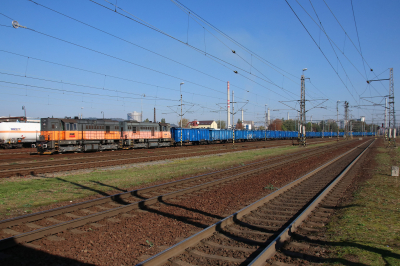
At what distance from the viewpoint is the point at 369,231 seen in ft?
20.6

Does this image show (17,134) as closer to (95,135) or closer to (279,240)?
(95,135)

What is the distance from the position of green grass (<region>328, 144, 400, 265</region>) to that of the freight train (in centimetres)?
2534

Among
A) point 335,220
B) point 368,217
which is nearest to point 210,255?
point 335,220

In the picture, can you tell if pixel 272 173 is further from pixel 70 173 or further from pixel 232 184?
pixel 70 173

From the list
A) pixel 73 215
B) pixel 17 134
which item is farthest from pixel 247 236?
pixel 17 134

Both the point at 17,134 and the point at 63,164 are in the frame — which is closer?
the point at 63,164

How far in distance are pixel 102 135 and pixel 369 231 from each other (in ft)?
94.9

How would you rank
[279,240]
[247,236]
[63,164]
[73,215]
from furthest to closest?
[63,164], [73,215], [247,236], [279,240]

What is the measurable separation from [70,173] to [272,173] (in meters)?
11.4

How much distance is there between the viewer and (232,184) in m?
12.3

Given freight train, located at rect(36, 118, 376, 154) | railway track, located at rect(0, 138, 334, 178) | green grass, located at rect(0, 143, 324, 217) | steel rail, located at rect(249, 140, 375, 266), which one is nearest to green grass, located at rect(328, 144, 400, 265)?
steel rail, located at rect(249, 140, 375, 266)

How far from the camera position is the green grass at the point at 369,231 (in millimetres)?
4839

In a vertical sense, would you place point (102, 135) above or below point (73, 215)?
above

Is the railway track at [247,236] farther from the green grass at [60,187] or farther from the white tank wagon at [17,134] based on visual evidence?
the white tank wagon at [17,134]
